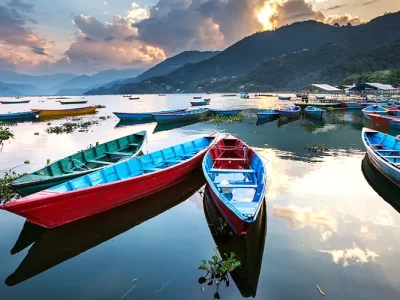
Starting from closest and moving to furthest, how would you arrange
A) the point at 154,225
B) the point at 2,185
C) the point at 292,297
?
the point at 292,297
the point at 154,225
the point at 2,185

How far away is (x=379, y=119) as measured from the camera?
29531 mm

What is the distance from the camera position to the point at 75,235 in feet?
29.3

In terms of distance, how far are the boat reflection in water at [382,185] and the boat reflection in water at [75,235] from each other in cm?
845

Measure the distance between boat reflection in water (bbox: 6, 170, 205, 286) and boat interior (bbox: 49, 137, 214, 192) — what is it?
4.09ft

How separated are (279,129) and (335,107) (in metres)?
26.1

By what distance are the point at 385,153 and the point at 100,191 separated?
1506 centimetres

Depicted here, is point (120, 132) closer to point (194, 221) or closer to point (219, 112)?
point (219, 112)

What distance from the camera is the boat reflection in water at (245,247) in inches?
265

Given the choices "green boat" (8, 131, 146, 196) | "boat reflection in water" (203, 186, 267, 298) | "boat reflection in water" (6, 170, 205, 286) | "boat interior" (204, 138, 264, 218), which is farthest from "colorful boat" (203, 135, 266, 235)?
"green boat" (8, 131, 146, 196)

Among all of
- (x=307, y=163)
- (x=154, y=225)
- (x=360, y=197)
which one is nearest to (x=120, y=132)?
(x=307, y=163)

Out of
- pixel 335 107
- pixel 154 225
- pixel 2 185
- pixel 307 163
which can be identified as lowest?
pixel 335 107

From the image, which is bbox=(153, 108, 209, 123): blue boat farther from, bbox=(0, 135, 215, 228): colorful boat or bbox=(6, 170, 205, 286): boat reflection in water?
bbox=(6, 170, 205, 286): boat reflection in water

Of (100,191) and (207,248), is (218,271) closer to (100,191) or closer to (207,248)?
(207,248)

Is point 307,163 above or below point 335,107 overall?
above
